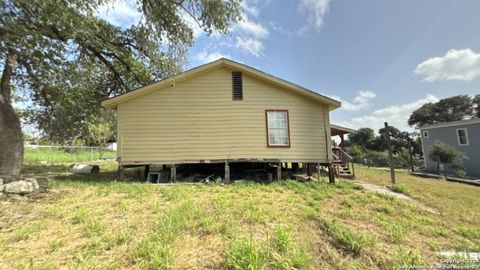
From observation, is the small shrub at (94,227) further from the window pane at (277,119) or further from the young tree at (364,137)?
the young tree at (364,137)

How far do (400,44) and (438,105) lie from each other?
157 feet

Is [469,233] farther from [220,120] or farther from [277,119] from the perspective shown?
[220,120]

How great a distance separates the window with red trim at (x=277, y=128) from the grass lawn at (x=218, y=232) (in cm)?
336

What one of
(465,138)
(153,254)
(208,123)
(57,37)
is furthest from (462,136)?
(57,37)

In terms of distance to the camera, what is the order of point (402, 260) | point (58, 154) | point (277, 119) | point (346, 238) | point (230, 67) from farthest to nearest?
1. point (58, 154)
2. point (277, 119)
3. point (230, 67)
4. point (346, 238)
5. point (402, 260)

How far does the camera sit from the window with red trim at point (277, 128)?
386 inches

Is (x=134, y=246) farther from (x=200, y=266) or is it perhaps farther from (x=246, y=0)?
(x=246, y=0)

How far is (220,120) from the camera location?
9.66 m

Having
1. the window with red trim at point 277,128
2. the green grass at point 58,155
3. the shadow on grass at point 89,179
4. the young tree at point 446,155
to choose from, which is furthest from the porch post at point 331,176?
the green grass at point 58,155

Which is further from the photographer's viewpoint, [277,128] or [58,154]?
[58,154]

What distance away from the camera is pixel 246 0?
317 inches

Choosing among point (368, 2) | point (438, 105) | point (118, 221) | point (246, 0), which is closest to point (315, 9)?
point (368, 2)

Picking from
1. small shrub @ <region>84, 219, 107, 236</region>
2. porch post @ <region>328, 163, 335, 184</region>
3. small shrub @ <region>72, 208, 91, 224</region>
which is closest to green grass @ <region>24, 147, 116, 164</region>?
small shrub @ <region>72, 208, 91, 224</region>

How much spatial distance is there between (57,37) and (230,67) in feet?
19.8
